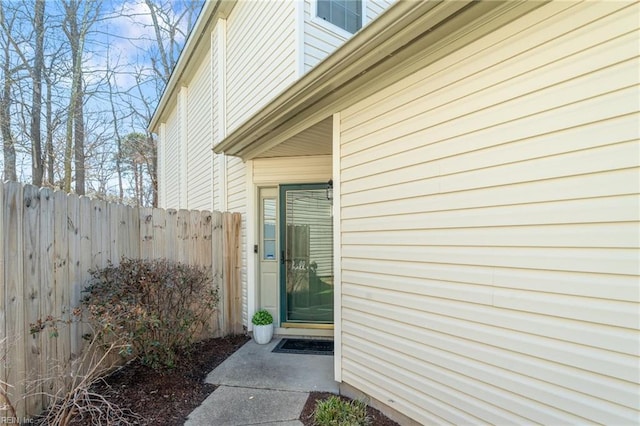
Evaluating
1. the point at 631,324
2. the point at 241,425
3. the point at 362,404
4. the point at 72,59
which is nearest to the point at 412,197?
the point at 631,324

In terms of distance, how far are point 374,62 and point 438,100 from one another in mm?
539

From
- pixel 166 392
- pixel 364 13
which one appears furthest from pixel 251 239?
pixel 364 13

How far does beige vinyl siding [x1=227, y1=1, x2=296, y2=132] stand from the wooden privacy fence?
89.5 inches

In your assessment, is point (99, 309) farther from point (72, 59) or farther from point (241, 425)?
point (72, 59)

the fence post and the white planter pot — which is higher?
the fence post

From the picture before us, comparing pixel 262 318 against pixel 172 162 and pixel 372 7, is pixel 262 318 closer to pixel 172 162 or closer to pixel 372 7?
pixel 372 7

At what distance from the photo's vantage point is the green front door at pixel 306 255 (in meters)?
4.79

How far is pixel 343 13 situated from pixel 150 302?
452cm

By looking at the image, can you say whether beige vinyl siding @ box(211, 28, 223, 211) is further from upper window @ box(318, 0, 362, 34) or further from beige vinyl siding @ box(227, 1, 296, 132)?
upper window @ box(318, 0, 362, 34)

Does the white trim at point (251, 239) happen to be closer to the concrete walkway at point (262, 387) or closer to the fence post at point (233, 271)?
the fence post at point (233, 271)

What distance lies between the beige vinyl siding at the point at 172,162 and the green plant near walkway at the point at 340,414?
7890 millimetres

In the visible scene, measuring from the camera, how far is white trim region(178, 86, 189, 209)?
8.30 metres

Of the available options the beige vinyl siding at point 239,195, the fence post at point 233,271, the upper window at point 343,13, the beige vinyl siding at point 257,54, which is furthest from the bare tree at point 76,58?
the upper window at point 343,13

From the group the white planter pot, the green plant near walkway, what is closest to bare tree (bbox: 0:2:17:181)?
the white planter pot
